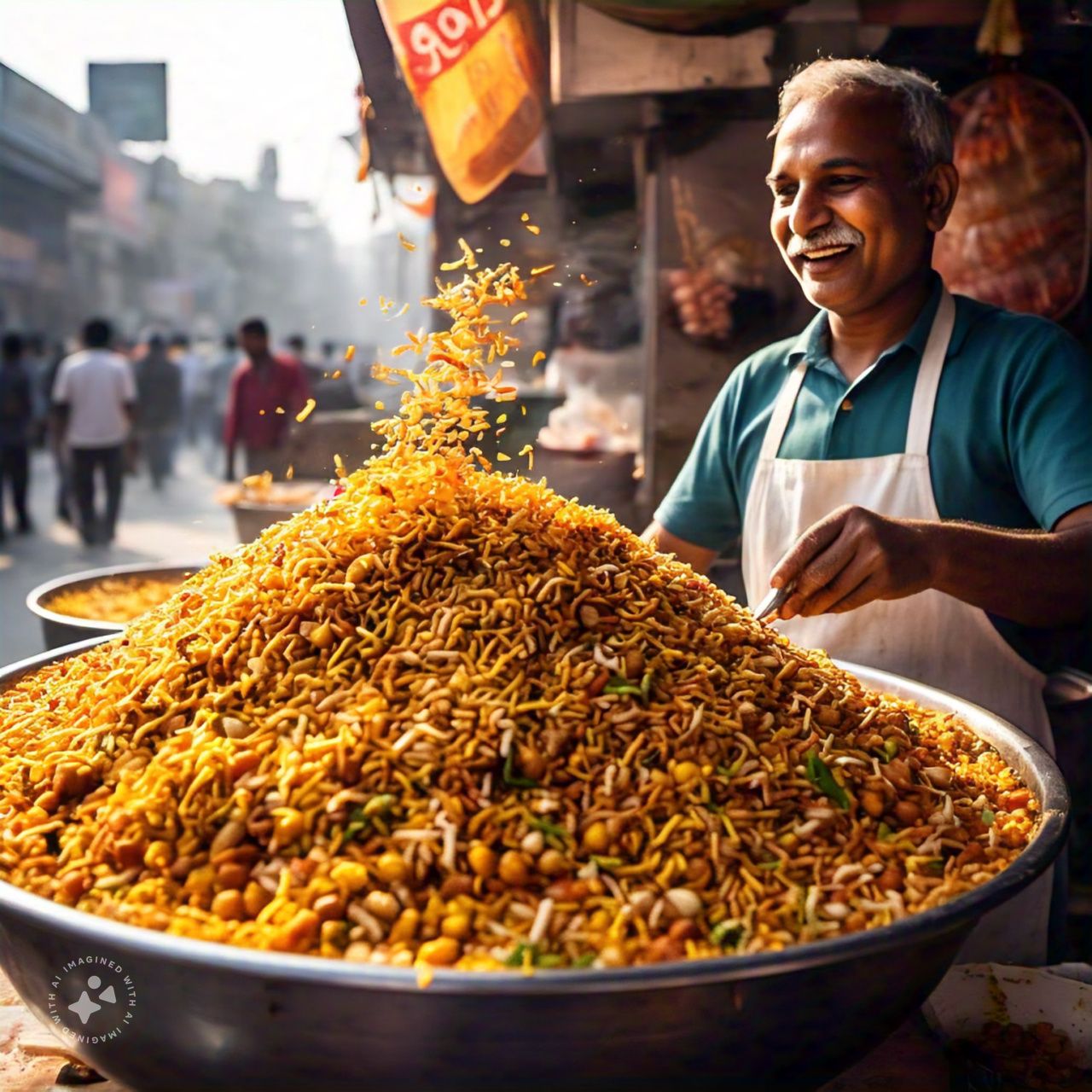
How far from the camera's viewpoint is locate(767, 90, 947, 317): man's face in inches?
86.9

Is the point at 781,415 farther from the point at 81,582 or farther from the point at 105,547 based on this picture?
the point at 105,547

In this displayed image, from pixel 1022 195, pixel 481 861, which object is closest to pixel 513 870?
pixel 481 861

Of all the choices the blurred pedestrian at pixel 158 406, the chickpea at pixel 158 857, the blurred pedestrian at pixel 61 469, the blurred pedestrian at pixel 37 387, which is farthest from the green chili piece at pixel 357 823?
the blurred pedestrian at pixel 158 406

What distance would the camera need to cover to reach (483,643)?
1.46 metres

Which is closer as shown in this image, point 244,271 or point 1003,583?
point 1003,583

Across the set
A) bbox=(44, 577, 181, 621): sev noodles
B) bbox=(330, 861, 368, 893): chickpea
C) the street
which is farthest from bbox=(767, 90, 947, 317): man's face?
the street

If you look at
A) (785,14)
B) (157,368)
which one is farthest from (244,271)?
(785,14)

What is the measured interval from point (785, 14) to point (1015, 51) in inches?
26.5

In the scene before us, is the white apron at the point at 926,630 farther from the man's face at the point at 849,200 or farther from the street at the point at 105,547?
the street at the point at 105,547

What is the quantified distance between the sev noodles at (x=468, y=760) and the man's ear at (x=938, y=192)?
1049 millimetres

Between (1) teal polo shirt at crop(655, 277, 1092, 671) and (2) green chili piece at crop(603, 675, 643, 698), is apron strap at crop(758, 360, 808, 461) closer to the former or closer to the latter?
(1) teal polo shirt at crop(655, 277, 1092, 671)

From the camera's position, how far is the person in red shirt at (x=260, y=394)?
305 inches

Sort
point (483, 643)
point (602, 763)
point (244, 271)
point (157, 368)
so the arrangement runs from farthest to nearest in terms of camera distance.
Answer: point (244, 271) → point (157, 368) → point (483, 643) → point (602, 763)

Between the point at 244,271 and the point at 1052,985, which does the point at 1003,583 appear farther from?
the point at 244,271
